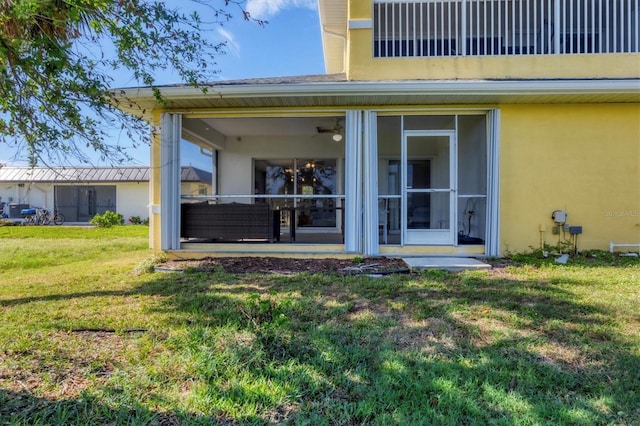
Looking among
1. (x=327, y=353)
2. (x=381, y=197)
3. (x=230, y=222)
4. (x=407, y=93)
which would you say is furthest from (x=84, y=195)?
(x=327, y=353)

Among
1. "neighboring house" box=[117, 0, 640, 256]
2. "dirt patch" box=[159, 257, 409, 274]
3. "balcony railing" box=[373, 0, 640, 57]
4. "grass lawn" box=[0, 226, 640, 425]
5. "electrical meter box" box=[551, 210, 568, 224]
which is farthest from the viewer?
"balcony railing" box=[373, 0, 640, 57]

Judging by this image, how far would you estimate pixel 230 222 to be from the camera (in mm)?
7012

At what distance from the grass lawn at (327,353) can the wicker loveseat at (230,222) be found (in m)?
2.20

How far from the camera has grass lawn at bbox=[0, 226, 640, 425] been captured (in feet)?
6.82

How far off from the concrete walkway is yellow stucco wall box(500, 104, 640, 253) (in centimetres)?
109

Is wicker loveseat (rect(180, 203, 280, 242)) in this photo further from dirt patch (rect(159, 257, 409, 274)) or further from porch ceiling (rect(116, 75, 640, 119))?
porch ceiling (rect(116, 75, 640, 119))

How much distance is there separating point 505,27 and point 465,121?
6.40ft

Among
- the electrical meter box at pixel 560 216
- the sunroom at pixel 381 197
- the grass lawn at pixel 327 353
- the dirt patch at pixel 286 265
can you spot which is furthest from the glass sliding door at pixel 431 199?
the grass lawn at pixel 327 353

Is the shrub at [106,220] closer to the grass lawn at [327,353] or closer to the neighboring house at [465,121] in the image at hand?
the neighboring house at [465,121]

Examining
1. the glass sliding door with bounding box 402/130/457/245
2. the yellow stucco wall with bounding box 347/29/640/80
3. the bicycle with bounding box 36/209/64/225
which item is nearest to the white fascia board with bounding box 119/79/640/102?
the glass sliding door with bounding box 402/130/457/245

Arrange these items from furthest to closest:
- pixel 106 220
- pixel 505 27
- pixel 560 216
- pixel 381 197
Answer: pixel 106 220
pixel 505 27
pixel 381 197
pixel 560 216

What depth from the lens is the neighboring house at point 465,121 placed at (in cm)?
640

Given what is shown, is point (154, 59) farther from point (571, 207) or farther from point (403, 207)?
point (571, 207)

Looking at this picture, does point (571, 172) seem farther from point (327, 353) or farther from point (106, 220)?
point (106, 220)
